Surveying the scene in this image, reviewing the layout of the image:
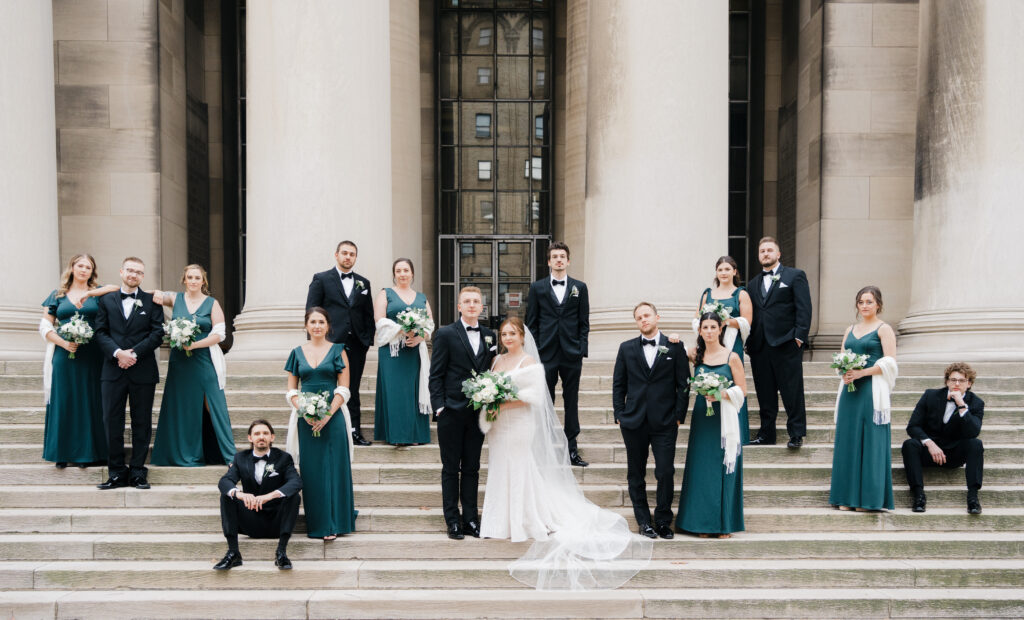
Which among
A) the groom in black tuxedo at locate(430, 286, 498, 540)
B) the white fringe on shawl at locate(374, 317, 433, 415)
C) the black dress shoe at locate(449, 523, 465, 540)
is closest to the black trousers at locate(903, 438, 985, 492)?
the groom in black tuxedo at locate(430, 286, 498, 540)

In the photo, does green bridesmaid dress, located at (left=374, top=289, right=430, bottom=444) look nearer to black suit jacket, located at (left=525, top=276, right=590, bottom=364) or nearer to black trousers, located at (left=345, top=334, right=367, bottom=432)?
black trousers, located at (left=345, top=334, right=367, bottom=432)

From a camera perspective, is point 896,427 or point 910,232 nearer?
point 896,427

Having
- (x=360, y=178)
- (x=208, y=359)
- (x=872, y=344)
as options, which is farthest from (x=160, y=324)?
(x=872, y=344)

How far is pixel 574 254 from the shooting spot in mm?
16812

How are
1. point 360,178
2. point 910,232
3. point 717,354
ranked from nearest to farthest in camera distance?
1. point 717,354
2. point 360,178
3. point 910,232

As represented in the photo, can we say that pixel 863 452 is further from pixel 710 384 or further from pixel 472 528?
pixel 472 528

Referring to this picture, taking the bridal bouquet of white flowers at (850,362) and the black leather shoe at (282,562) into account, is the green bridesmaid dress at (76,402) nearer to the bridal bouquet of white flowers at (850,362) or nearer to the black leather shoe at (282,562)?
the black leather shoe at (282,562)

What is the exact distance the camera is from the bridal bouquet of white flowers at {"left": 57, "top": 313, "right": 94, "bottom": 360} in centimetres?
852

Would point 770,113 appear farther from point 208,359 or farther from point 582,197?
point 208,359

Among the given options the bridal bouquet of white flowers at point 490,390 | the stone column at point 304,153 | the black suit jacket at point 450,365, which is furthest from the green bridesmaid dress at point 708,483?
the stone column at point 304,153

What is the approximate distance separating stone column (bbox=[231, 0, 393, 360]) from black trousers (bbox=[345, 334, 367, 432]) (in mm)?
2250

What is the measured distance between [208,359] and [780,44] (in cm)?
1539

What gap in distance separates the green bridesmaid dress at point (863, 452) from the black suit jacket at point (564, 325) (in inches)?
114

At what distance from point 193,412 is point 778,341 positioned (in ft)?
22.0
